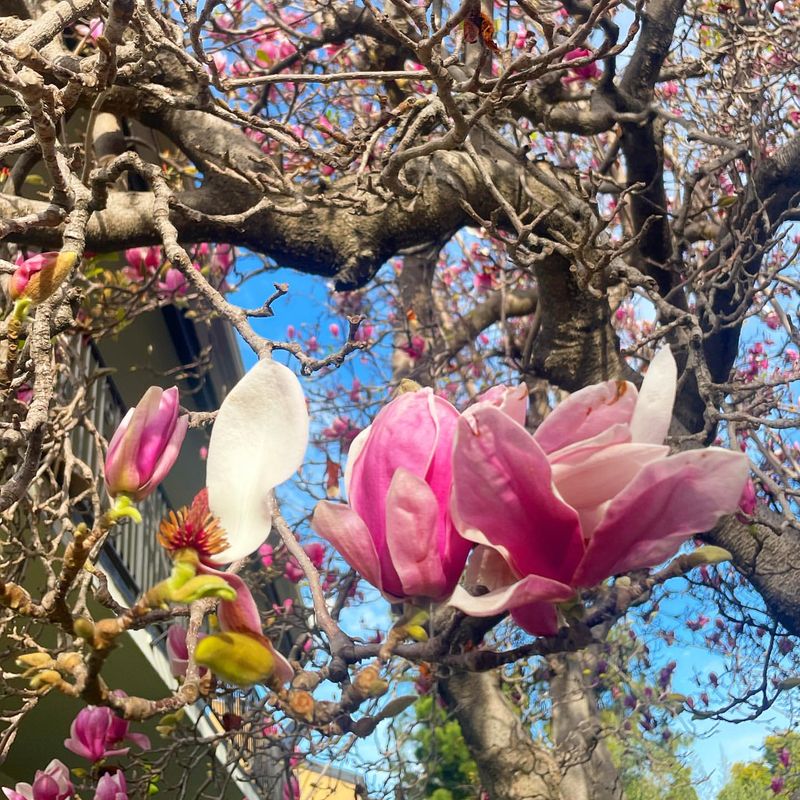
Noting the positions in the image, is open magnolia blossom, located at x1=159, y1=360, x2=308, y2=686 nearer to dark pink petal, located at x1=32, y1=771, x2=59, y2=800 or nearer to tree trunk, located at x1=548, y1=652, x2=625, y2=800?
dark pink petal, located at x1=32, y1=771, x2=59, y2=800

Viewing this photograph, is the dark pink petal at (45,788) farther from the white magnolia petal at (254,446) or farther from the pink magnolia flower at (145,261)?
the pink magnolia flower at (145,261)

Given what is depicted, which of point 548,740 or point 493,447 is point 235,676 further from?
point 548,740

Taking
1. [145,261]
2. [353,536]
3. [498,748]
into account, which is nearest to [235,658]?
[353,536]

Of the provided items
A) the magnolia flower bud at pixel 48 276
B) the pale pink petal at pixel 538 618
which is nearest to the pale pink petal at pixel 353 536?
the pale pink petal at pixel 538 618

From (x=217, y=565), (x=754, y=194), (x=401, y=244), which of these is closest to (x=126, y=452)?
(x=217, y=565)

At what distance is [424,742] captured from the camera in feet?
17.2

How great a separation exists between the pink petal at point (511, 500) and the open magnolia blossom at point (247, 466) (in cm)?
14

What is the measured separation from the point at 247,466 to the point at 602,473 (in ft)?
0.92

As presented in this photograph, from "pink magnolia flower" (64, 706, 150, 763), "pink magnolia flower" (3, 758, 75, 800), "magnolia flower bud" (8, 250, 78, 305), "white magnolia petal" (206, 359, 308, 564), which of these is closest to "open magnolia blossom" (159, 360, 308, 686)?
"white magnolia petal" (206, 359, 308, 564)

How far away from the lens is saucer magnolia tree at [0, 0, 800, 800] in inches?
23.1

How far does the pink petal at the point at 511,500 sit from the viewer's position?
0.56m

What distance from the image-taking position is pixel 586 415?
0.62 metres

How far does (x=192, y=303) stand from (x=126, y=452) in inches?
186

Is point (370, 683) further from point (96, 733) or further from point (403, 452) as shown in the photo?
point (96, 733)
